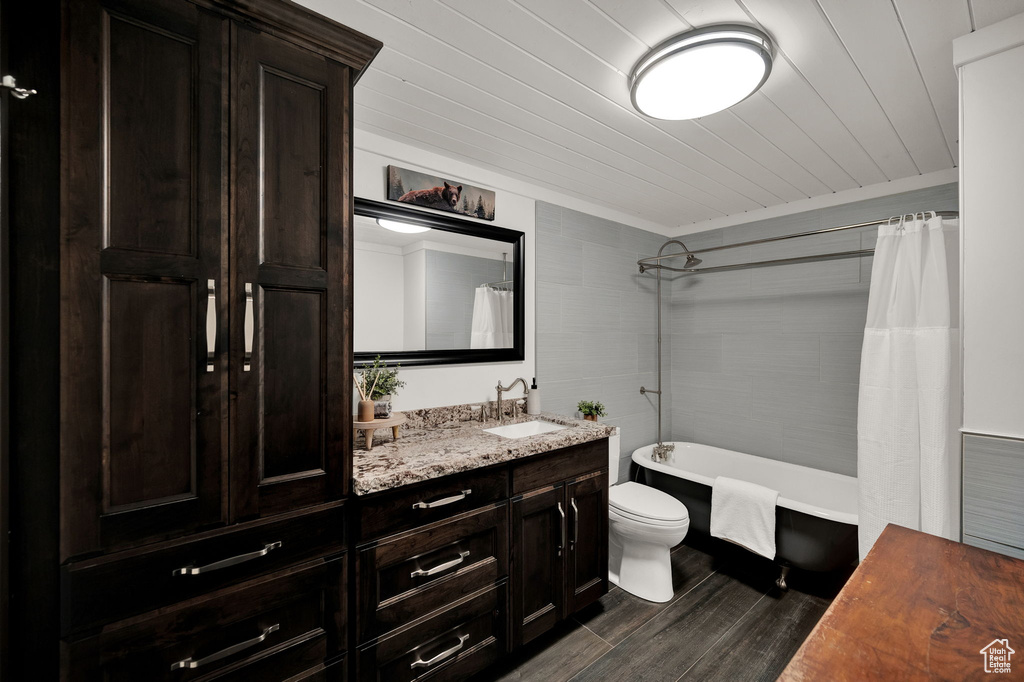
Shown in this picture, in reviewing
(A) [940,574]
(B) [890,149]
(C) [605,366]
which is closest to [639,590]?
(C) [605,366]

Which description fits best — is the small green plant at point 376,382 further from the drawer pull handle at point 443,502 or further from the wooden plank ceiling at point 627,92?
the wooden plank ceiling at point 627,92

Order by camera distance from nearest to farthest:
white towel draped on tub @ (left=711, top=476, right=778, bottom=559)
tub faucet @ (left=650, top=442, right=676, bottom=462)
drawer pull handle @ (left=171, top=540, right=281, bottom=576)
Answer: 1. drawer pull handle @ (left=171, top=540, right=281, bottom=576)
2. white towel draped on tub @ (left=711, top=476, right=778, bottom=559)
3. tub faucet @ (left=650, top=442, right=676, bottom=462)

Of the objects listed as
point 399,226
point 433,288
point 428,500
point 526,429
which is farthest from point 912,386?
point 399,226

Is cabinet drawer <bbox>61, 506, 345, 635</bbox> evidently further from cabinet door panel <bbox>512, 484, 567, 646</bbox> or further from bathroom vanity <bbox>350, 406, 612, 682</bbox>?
cabinet door panel <bbox>512, 484, 567, 646</bbox>

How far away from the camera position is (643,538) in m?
2.29

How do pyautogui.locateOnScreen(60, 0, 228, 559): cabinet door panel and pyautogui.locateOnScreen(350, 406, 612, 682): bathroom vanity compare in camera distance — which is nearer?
pyautogui.locateOnScreen(60, 0, 228, 559): cabinet door panel

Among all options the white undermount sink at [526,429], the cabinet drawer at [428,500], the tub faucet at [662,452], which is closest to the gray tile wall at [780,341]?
the tub faucet at [662,452]

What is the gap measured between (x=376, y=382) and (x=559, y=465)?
0.91 m

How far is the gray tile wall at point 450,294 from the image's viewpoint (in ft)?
7.41

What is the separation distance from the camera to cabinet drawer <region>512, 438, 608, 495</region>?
181 centimetres

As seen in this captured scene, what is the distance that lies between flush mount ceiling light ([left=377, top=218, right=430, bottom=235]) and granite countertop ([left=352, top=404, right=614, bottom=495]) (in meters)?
0.93

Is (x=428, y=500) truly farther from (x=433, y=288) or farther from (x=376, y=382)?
(x=433, y=288)

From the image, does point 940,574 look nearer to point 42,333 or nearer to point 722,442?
point 42,333

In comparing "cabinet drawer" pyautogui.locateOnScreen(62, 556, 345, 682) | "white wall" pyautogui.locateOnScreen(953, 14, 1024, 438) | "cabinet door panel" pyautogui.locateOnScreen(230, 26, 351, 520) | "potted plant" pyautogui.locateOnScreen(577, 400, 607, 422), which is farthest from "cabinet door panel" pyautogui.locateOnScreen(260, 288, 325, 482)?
"white wall" pyautogui.locateOnScreen(953, 14, 1024, 438)
